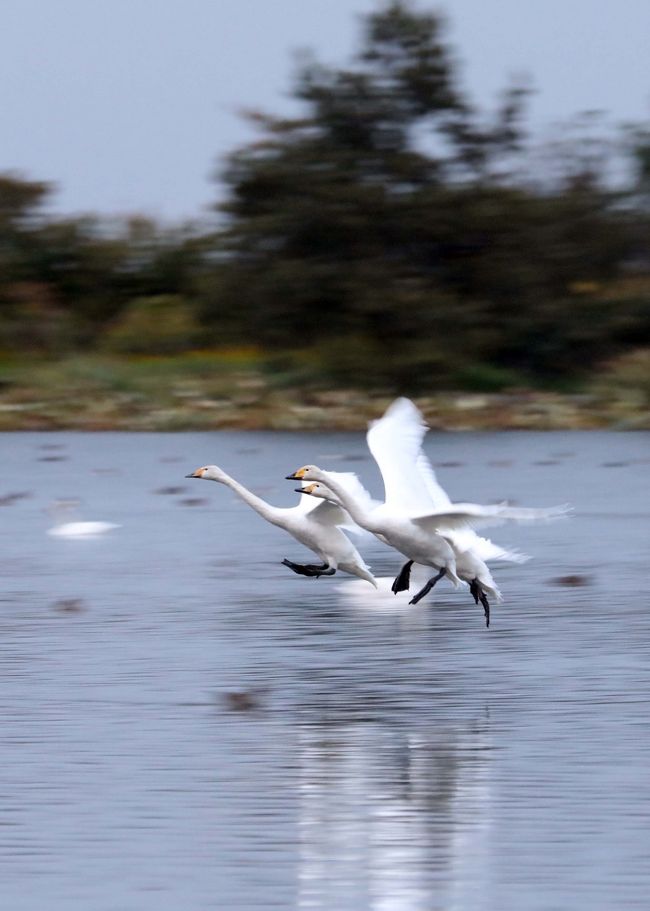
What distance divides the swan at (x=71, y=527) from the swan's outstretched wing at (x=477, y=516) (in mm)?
6515

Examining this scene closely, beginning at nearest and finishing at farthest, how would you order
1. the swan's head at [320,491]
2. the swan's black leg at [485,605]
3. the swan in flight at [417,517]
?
the swan in flight at [417,517] → the swan's black leg at [485,605] → the swan's head at [320,491]

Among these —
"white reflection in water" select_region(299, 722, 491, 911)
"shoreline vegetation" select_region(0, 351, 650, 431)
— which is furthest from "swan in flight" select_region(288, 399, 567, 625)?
"shoreline vegetation" select_region(0, 351, 650, 431)

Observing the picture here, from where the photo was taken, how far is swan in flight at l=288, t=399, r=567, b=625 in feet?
39.6

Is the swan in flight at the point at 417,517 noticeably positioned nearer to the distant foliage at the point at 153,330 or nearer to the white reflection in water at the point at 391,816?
the white reflection in water at the point at 391,816

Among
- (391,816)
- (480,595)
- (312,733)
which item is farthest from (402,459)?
(391,816)

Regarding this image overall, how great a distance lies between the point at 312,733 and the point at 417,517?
9.64 feet

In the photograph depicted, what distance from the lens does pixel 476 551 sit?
12.4 m

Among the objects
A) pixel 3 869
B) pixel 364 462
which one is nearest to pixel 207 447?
pixel 364 462

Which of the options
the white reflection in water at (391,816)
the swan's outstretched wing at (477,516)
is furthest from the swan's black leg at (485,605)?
the white reflection in water at (391,816)

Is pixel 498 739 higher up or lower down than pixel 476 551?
lower down

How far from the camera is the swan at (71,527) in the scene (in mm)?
18047

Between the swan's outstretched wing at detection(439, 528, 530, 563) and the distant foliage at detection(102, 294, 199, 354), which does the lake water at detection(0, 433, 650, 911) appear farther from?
the distant foliage at detection(102, 294, 199, 354)

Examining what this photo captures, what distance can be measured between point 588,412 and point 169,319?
16941mm

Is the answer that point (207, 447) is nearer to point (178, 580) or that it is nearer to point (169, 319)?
point (178, 580)
